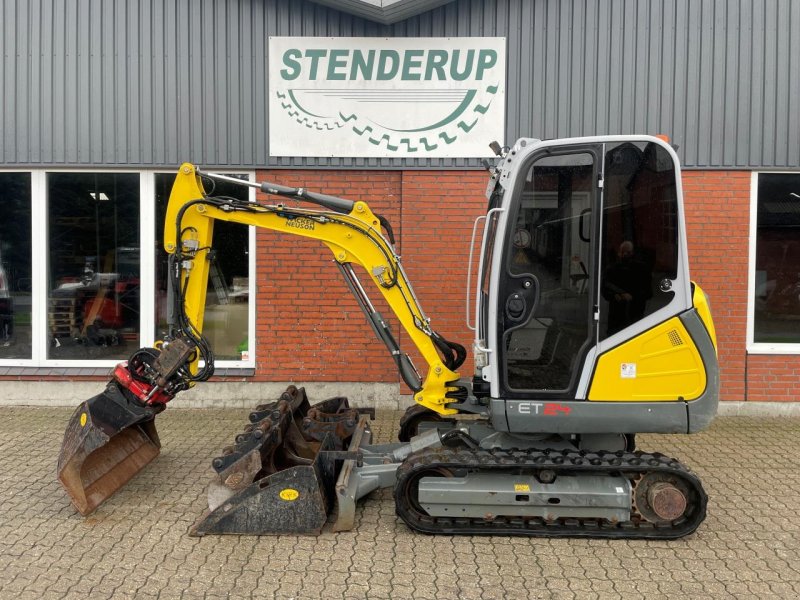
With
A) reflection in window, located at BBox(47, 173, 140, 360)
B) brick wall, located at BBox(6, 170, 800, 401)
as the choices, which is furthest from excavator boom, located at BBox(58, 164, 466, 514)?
reflection in window, located at BBox(47, 173, 140, 360)

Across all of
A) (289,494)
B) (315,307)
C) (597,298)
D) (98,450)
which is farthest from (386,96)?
(289,494)

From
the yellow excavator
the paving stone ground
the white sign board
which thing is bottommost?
the paving stone ground

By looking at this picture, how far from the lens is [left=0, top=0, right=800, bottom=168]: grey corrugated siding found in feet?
26.1

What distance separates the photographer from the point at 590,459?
459cm

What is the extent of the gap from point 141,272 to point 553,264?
220 inches

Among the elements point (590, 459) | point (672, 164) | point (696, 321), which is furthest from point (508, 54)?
point (590, 459)

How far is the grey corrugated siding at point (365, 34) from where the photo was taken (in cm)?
795

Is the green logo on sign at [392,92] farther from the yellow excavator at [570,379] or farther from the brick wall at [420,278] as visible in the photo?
the yellow excavator at [570,379]

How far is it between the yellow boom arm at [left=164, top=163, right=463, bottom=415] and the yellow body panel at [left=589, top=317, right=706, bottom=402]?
1.16 meters

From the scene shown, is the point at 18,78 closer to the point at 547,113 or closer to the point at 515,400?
the point at 547,113

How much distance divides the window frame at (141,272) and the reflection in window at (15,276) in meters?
0.09

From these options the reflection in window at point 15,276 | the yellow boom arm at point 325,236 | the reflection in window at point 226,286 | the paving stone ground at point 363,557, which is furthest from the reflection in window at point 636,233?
the reflection in window at point 15,276

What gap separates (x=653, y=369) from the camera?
455 centimetres

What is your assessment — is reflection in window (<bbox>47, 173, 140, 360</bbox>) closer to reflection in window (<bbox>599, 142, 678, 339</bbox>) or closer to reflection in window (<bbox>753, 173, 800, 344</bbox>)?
reflection in window (<bbox>599, 142, 678, 339</bbox>)
